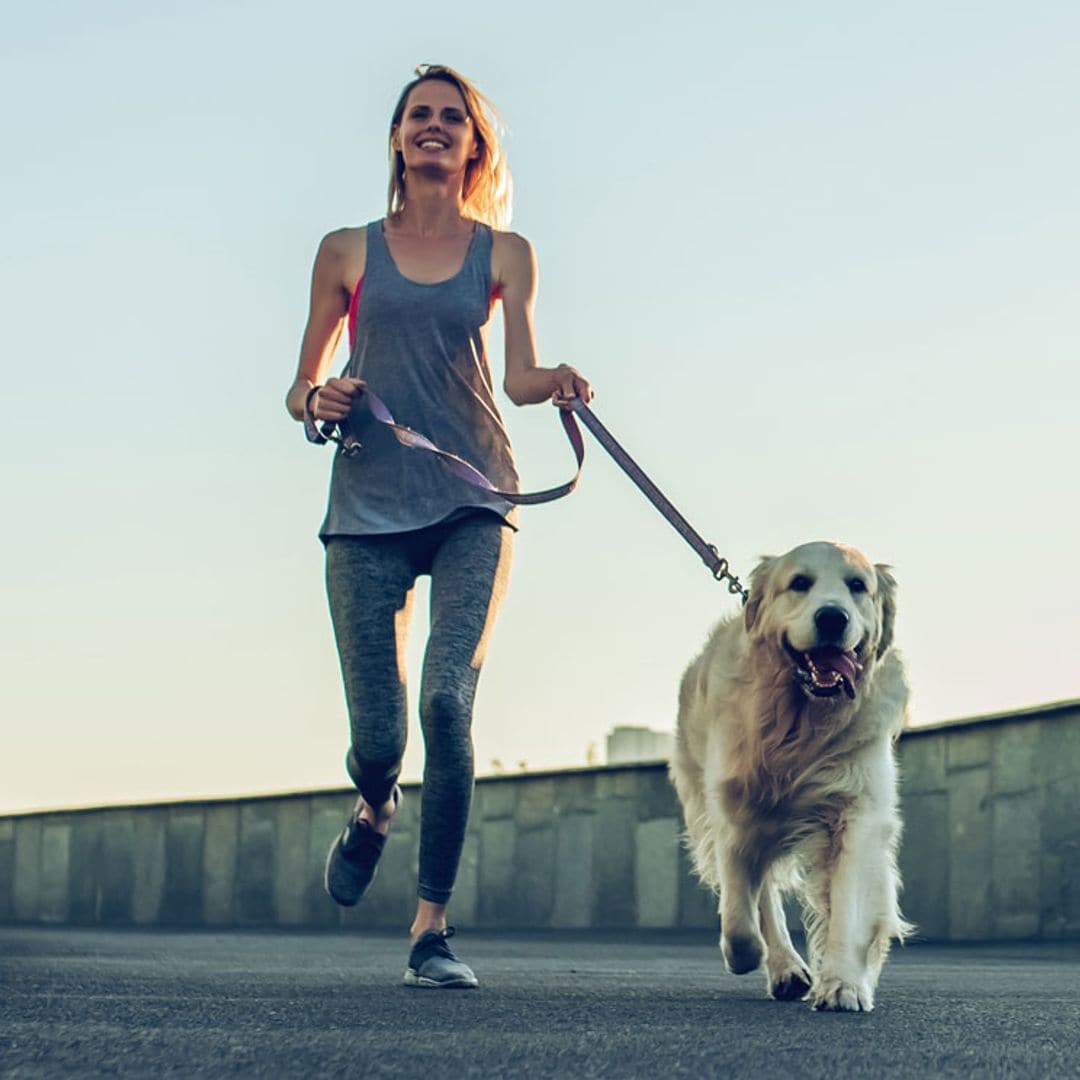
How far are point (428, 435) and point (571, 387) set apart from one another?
0.41 metres

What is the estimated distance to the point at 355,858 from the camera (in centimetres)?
650

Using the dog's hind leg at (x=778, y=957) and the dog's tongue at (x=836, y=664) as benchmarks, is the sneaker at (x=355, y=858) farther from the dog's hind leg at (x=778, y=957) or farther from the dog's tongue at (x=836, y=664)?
the dog's tongue at (x=836, y=664)

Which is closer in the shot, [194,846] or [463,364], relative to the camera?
[463,364]

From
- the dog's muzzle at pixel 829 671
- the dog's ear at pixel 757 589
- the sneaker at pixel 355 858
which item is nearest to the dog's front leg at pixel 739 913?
the dog's muzzle at pixel 829 671

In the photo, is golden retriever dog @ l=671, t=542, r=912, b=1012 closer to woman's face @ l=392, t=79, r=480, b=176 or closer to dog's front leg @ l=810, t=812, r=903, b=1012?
dog's front leg @ l=810, t=812, r=903, b=1012

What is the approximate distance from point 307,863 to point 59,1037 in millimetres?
14934

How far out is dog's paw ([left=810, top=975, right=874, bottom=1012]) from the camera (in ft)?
17.3

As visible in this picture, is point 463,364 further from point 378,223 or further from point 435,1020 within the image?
point 435,1020

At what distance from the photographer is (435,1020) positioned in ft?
14.6

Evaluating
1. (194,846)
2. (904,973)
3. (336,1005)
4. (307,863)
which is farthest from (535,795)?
(336,1005)

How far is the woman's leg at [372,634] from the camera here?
607 centimetres

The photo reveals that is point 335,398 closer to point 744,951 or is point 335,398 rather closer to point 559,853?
point 744,951

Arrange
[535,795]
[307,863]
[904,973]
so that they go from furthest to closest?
1. [307,863]
2. [535,795]
3. [904,973]

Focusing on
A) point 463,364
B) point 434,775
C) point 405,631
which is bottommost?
point 434,775
